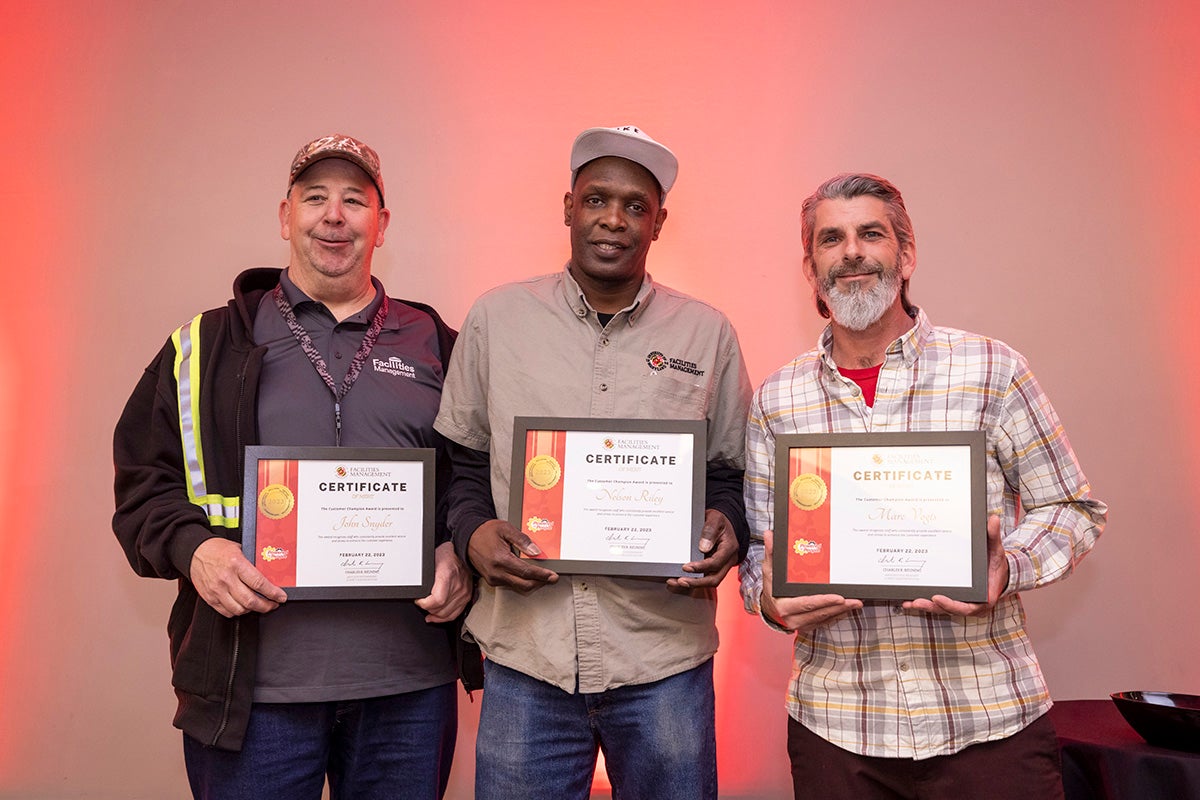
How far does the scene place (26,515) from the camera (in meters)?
3.56

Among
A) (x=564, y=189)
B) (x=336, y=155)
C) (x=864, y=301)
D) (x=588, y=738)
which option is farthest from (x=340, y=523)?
(x=564, y=189)

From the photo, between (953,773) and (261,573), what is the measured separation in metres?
1.57

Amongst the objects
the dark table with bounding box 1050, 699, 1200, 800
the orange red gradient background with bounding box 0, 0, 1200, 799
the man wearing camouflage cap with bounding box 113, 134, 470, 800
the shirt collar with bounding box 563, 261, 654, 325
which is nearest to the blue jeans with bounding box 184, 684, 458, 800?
the man wearing camouflage cap with bounding box 113, 134, 470, 800

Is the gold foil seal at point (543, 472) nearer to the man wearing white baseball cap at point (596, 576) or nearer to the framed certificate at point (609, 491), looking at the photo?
the framed certificate at point (609, 491)

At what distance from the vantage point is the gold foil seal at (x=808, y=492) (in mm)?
2008

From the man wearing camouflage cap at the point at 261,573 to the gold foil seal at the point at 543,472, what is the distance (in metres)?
0.36

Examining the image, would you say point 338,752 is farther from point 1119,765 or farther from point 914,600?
point 1119,765

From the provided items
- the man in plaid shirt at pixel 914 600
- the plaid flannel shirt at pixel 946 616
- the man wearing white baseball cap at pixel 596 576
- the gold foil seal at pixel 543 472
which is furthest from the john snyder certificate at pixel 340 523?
the plaid flannel shirt at pixel 946 616

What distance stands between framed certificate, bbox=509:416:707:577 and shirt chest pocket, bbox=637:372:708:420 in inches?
6.7

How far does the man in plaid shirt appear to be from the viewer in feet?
6.43

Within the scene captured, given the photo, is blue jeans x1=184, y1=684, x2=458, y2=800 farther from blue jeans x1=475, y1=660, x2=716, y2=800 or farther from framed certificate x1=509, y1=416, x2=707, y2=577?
framed certificate x1=509, y1=416, x2=707, y2=577

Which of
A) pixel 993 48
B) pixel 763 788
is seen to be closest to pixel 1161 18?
pixel 993 48

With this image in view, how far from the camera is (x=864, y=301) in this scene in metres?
2.22

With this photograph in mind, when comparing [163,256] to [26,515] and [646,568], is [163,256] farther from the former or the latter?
[646,568]
